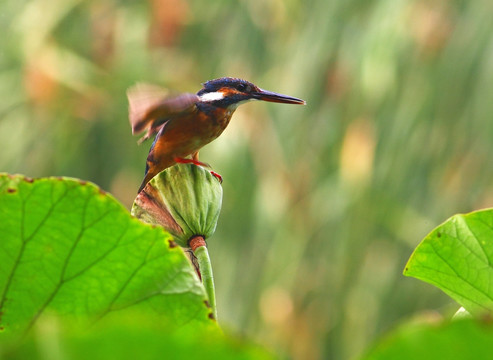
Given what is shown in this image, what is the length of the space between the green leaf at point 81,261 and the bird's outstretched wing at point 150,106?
312 mm

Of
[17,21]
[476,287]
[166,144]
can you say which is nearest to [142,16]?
[17,21]

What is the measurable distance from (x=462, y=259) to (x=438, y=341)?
23 centimetres

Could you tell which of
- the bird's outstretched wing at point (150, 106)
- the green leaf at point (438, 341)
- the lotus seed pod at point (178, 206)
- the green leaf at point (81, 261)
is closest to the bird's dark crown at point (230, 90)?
the bird's outstretched wing at point (150, 106)

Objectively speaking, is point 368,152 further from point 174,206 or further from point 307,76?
point 174,206

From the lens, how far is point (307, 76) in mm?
4051

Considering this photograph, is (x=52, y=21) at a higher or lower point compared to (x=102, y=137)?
higher

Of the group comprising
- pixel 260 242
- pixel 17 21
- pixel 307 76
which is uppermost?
pixel 17 21

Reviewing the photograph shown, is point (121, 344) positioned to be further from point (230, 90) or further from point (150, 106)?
point (230, 90)

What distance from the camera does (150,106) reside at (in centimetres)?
71

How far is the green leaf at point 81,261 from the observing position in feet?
1.28

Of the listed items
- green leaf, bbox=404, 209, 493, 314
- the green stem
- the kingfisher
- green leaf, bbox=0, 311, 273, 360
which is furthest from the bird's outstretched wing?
green leaf, bbox=0, 311, 273, 360

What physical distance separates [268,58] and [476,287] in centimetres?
442

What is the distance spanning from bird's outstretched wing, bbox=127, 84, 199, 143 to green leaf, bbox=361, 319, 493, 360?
50 centimetres

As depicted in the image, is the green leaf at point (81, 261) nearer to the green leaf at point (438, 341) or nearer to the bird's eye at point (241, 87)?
the green leaf at point (438, 341)
